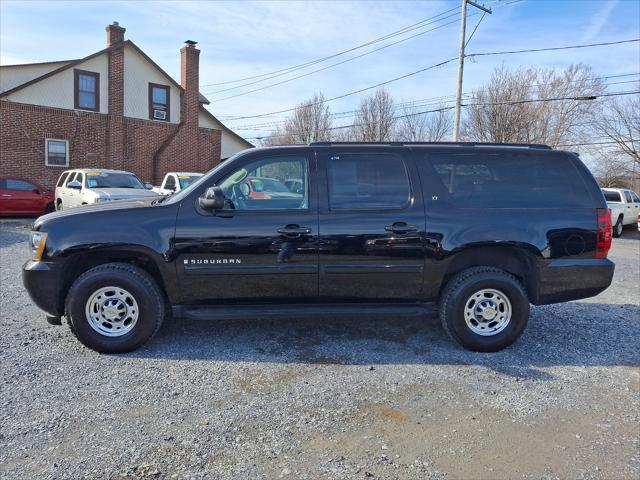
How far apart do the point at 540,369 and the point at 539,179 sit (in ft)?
5.79

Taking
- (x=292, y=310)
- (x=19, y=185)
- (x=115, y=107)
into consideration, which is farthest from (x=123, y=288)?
(x=115, y=107)

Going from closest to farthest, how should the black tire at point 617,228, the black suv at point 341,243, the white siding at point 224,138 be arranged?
the black suv at point 341,243 < the black tire at point 617,228 < the white siding at point 224,138

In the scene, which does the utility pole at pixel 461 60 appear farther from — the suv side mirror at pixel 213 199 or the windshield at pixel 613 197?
the suv side mirror at pixel 213 199

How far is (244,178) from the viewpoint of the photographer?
4.51 m

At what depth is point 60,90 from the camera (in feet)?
69.2

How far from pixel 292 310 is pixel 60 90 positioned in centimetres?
2104

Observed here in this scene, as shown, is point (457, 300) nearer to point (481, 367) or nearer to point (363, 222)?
point (481, 367)

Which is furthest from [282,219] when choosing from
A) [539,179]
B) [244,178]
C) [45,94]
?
[45,94]

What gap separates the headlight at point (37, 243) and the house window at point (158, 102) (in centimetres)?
2104

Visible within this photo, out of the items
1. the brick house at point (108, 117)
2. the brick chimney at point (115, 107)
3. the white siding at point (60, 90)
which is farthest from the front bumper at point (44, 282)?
the brick chimney at point (115, 107)

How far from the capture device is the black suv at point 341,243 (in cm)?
433

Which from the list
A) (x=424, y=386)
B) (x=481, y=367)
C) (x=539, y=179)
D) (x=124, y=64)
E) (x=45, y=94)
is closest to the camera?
(x=424, y=386)

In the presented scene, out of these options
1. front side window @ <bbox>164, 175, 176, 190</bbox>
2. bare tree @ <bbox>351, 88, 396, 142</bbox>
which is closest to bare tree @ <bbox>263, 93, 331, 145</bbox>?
bare tree @ <bbox>351, 88, 396, 142</bbox>

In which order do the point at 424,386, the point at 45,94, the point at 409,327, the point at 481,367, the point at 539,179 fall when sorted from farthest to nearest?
the point at 45,94, the point at 409,327, the point at 539,179, the point at 481,367, the point at 424,386
